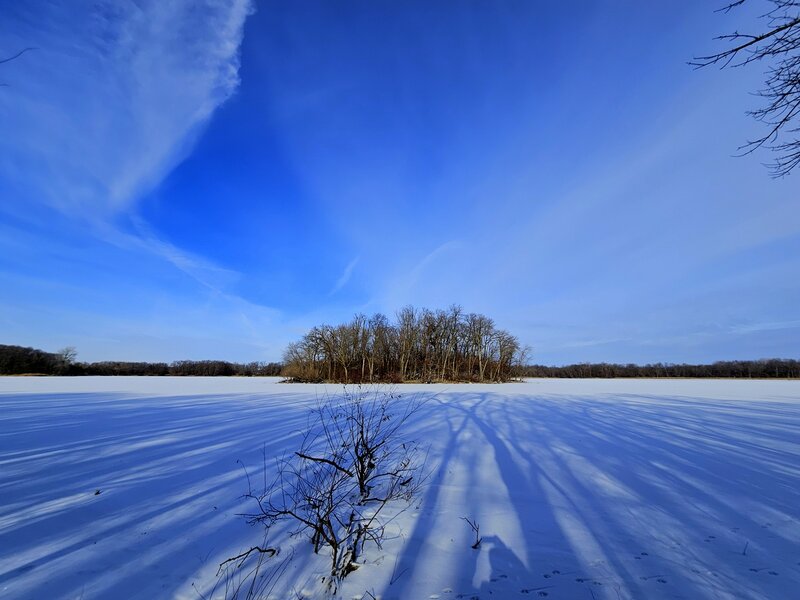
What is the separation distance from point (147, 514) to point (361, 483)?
8.77 ft

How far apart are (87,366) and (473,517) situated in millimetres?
111670

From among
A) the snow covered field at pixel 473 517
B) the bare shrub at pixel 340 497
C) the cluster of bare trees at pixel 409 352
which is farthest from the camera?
the cluster of bare trees at pixel 409 352

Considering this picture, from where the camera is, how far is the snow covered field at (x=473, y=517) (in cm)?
295

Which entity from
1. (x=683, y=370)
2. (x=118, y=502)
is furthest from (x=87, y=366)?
(x=683, y=370)

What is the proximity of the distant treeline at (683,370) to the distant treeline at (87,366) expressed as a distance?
79332 millimetres

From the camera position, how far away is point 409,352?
4884 centimetres

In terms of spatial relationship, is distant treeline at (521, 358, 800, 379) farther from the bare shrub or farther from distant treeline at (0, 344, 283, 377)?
the bare shrub

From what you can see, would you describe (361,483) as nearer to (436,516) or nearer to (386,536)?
(386,536)

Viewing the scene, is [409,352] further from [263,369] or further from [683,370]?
[683,370]

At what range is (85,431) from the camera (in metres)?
8.55

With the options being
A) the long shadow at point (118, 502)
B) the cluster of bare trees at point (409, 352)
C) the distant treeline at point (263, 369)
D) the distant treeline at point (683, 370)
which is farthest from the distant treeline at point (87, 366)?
the distant treeline at point (683, 370)

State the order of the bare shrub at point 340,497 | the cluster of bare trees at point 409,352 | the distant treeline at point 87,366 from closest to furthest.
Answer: the bare shrub at point 340,497 < the cluster of bare trees at point 409,352 < the distant treeline at point 87,366

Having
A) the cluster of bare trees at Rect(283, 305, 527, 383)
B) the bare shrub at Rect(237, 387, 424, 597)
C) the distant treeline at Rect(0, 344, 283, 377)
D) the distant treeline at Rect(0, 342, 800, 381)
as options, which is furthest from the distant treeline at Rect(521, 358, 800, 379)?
the bare shrub at Rect(237, 387, 424, 597)

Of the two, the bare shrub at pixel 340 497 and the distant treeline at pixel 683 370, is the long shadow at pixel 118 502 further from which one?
the distant treeline at pixel 683 370
